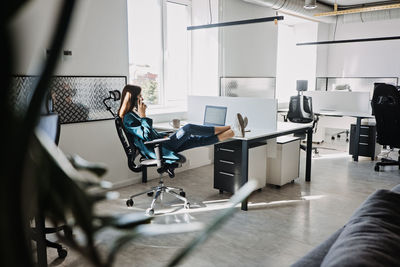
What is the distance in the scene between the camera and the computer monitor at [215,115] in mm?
4586

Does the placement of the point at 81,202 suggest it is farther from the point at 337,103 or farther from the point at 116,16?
the point at 337,103

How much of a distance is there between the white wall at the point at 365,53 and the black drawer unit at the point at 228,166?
6687mm

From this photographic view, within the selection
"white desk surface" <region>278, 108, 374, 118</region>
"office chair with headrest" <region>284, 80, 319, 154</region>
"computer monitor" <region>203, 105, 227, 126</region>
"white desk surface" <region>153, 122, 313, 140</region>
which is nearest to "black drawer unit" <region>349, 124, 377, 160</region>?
"white desk surface" <region>278, 108, 374, 118</region>

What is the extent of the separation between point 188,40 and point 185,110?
4.02 ft

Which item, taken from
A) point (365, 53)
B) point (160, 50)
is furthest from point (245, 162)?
point (365, 53)

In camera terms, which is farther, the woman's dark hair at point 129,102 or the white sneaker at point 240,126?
the white sneaker at point 240,126

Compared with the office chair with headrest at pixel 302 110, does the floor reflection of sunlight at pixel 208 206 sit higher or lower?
lower

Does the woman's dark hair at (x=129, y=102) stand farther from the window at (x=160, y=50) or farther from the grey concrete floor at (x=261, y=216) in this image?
the window at (x=160, y=50)

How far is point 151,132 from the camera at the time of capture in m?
3.89

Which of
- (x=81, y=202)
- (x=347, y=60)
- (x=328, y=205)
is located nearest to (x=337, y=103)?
(x=347, y=60)

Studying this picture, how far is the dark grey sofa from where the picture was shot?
99 cm

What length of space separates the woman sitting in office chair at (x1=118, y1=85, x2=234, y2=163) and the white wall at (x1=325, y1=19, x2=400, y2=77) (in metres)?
6.88

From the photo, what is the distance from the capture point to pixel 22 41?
0.63 ft

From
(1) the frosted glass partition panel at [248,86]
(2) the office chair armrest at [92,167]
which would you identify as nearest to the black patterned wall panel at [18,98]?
Result: (2) the office chair armrest at [92,167]
